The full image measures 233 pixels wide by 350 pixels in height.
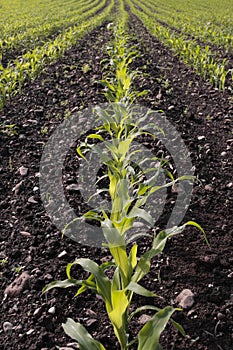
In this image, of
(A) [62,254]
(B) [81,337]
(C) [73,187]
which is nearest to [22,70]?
(C) [73,187]

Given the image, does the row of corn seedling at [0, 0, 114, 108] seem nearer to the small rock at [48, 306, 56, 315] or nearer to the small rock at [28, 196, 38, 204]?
the small rock at [28, 196, 38, 204]

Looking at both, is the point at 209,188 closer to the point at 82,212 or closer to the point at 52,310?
the point at 82,212

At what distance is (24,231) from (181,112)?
2753mm

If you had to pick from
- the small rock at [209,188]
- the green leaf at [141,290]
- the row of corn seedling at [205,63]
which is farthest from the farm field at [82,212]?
the green leaf at [141,290]

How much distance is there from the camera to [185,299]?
2143 millimetres

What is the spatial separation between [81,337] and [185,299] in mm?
697

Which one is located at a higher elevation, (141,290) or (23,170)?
(141,290)

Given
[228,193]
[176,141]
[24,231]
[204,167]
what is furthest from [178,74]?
[24,231]

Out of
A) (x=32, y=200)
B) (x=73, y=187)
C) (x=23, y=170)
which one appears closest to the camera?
(x=32, y=200)

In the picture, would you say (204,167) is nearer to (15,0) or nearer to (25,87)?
(25,87)

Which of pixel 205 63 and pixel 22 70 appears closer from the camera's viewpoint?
pixel 22 70

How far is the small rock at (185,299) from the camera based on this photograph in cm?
212

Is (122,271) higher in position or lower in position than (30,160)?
higher

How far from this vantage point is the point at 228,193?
3252 millimetres
